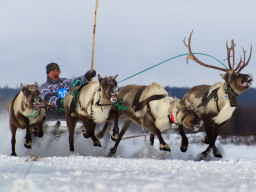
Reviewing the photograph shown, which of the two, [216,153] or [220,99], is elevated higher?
[220,99]

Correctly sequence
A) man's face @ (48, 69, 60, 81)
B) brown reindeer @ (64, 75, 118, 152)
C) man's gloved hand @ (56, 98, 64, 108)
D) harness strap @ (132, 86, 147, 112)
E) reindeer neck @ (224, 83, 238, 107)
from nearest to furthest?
brown reindeer @ (64, 75, 118, 152), reindeer neck @ (224, 83, 238, 107), harness strap @ (132, 86, 147, 112), man's gloved hand @ (56, 98, 64, 108), man's face @ (48, 69, 60, 81)

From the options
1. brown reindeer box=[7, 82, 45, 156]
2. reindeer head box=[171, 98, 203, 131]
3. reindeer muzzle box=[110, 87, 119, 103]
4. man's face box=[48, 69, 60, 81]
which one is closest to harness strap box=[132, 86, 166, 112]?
reindeer head box=[171, 98, 203, 131]

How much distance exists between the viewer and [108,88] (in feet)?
27.3

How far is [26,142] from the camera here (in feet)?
30.6

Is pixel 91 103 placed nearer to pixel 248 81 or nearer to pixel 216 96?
pixel 216 96

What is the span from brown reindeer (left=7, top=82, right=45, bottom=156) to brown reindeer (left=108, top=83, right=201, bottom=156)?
1655 mm

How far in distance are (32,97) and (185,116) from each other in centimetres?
297

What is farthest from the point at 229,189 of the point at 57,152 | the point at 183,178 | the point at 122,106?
the point at 57,152

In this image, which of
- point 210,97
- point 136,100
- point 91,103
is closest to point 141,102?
point 136,100

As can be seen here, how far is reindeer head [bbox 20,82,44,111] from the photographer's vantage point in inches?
355

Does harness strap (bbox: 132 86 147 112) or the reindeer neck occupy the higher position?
the reindeer neck

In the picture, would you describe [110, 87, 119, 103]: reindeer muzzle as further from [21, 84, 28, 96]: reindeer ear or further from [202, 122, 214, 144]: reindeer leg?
[202, 122, 214, 144]: reindeer leg

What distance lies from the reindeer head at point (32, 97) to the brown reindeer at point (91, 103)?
0.66 metres

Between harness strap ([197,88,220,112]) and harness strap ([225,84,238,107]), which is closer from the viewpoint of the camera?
harness strap ([225,84,238,107])
